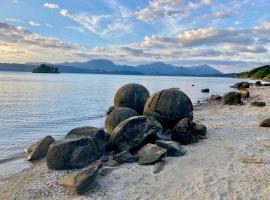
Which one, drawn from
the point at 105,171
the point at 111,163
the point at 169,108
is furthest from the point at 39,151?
the point at 169,108

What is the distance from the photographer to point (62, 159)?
1087 cm

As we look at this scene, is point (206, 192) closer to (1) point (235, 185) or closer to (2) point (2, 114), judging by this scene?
(1) point (235, 185)

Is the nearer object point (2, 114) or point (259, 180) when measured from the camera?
point (259, 180)

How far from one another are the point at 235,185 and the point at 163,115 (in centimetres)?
767

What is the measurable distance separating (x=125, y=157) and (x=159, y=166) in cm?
149

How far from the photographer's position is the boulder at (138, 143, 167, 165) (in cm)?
1055

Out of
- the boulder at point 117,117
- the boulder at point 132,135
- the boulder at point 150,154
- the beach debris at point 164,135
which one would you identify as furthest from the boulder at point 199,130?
the boulder at point 150,154

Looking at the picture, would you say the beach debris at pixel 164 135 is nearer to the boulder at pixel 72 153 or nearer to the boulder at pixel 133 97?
the boulder at pixel 72 153

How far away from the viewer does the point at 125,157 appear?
11070 millimetres

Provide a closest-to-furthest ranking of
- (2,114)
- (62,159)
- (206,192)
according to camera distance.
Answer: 1. (206,192)
2. (62,159)
3. (2,114)

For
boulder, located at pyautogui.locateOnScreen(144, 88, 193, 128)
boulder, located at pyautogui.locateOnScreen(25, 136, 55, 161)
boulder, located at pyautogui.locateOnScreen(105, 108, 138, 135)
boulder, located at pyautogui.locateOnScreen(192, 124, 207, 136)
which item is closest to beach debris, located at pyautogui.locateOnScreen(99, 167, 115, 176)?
boulder, located at pyautogui.locateOnScreen(25, 136, 55, 161)

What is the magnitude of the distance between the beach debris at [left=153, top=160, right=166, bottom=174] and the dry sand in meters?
0.13

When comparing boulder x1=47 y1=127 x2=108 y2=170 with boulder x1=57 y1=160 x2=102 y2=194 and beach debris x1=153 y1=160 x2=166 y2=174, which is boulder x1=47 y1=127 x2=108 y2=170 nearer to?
boulder x1=57 y1=160 x2=102 y2=194

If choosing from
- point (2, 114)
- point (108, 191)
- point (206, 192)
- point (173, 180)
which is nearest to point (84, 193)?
point (108, 191)
